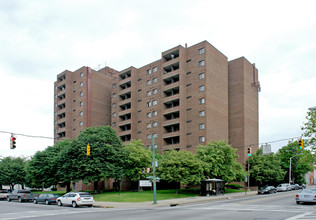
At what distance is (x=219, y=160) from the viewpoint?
45281 mm

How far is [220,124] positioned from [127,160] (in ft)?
82.6

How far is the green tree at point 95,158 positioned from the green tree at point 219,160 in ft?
41.0

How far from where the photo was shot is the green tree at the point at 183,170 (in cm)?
4041

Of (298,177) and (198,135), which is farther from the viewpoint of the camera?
(298,177)

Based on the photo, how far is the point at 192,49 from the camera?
216 feet

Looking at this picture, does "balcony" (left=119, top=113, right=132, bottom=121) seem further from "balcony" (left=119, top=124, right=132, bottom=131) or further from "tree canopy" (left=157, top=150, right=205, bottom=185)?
"tree canopy" (left=157, top=150, right=205, bottom=185)

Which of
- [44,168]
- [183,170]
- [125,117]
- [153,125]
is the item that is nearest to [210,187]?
[183,170]

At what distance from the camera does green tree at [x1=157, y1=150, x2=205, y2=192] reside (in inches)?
1591

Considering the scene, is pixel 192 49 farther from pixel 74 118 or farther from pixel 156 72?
pixel 74 118

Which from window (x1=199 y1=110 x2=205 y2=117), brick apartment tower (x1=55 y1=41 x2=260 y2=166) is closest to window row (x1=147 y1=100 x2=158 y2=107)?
brick apartment tower (x1=55 y1=41 x2=260 y2=166)

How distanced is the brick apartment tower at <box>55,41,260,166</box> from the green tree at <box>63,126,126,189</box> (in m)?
20.3

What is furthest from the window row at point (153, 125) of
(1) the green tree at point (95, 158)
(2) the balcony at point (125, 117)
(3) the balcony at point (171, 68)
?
(1) the green tree at point (95, 158)

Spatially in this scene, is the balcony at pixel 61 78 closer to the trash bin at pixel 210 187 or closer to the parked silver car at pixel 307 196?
the trash bin at pixel 210 187

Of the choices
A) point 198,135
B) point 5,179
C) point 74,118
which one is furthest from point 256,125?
point 5,179
